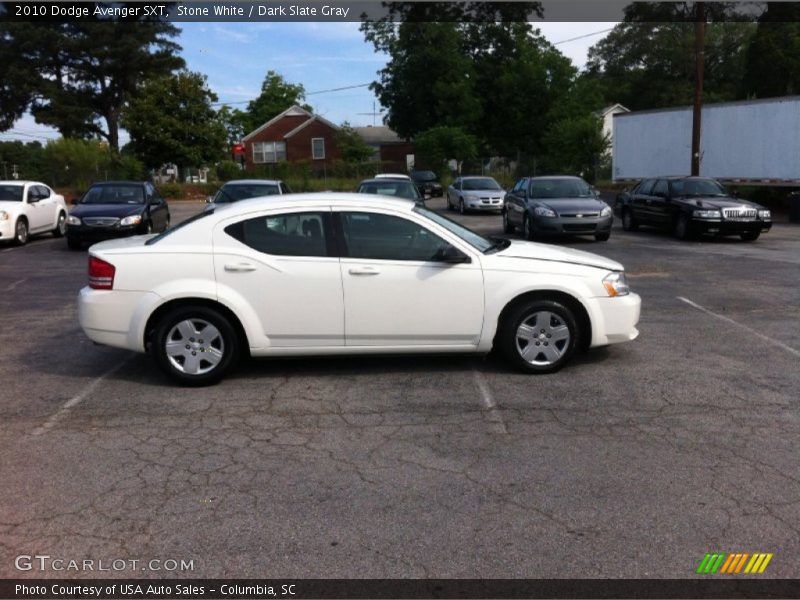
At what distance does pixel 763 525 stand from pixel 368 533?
200 centimetres

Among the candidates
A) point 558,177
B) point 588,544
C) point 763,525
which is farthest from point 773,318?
point 558,177

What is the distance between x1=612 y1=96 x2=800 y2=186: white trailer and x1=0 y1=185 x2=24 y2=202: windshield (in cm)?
1985

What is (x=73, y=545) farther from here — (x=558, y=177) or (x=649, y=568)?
(x=558, y=177)

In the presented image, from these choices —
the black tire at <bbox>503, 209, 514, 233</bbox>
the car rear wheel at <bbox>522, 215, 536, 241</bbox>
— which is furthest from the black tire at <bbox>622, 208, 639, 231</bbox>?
the car rear wheel at <bbox>522, 215, 536, 241</bbox>

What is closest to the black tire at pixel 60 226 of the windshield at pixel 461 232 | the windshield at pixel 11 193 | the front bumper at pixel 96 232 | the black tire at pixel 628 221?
the windshield at pixel 11 193

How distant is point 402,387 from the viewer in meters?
6.51

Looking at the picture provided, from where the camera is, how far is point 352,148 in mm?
59562

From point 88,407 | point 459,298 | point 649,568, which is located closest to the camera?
point 649,568

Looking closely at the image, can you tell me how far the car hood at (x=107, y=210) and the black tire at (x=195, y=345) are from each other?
12299mm

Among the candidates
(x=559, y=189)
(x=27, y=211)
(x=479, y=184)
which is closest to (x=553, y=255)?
(x=559, y=189)

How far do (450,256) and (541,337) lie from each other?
105 cm

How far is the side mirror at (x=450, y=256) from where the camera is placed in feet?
21.5

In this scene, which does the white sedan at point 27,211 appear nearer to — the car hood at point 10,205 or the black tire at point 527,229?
the car hood at point 10,205

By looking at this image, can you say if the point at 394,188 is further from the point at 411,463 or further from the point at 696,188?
the point at 411,463
